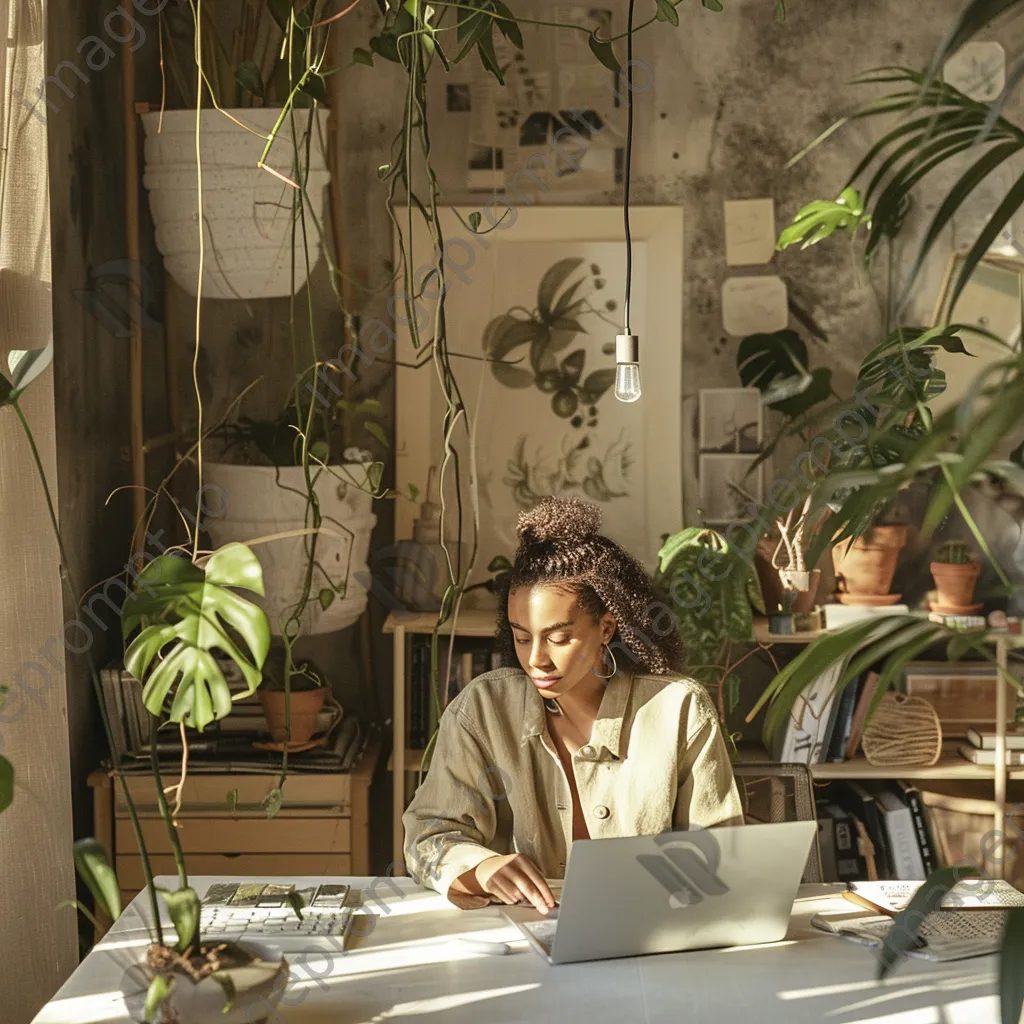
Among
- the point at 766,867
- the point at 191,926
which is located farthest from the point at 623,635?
the point at 191,926

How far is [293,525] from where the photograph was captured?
3.06m

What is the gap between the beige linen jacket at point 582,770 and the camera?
7.06ft

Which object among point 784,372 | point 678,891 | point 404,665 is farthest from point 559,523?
point 784,372

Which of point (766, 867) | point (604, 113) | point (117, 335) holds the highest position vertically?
point (604, 113)

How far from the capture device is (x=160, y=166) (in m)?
2.97

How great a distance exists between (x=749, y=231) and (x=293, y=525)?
1408mm

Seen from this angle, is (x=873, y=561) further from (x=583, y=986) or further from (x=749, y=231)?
(x=583, y=986)

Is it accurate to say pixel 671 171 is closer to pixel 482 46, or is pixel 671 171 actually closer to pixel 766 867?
pixel 482 46

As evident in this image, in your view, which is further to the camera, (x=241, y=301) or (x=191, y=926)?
(x=241, y=301)

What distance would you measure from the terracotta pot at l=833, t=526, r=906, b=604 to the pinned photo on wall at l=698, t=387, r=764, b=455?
375 mm

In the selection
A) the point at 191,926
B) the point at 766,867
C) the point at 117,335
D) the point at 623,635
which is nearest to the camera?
the point at 191,926

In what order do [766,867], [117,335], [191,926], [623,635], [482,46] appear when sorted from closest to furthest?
[191,926], [766,867], [482,46], [623,635], [117,335]

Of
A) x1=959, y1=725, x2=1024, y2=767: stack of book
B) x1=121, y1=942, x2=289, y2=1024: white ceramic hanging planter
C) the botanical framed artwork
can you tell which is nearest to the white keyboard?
x1=121, y1=942, x2=289, y2=1024: white ceramic hanging planter

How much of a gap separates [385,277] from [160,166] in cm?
67
